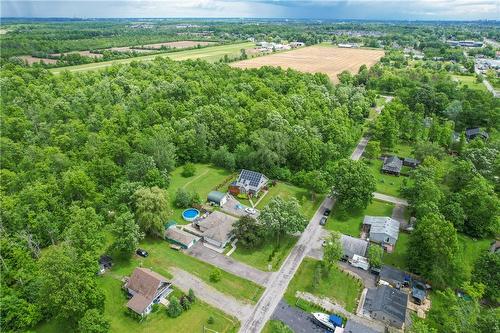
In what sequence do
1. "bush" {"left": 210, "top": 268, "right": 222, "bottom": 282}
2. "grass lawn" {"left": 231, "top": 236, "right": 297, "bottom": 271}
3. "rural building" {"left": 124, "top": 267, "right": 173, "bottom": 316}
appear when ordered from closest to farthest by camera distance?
"rural building" {"left": 124, "top": 267, "right": 173, "bottom": 316}
"bush" {"left": 210, "top": 268, "right": 222, "bottom": 282}
"grass lawn" {"left": 231, "top": 236, "right": 297, "bottom": 271}

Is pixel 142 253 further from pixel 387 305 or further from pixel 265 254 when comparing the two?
pixel 387 305

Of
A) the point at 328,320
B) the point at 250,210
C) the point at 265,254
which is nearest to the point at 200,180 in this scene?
the point at 250,210

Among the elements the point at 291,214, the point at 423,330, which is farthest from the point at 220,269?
the point at 423,330

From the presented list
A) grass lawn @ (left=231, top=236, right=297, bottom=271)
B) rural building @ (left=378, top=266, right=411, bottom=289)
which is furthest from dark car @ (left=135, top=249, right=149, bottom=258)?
rural building @ (left=378, top=266, right=411, bottom=289)

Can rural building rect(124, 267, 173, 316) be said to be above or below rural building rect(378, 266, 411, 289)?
above

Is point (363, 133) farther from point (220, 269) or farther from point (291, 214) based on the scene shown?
point (220, 269)

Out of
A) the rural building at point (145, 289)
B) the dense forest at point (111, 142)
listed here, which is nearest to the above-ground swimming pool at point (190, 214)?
the dense forest at point (111, 142)

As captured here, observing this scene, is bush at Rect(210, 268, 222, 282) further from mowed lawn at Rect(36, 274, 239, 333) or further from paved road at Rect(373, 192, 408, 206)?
paved road at Rect(373, 192, 408, 206)
